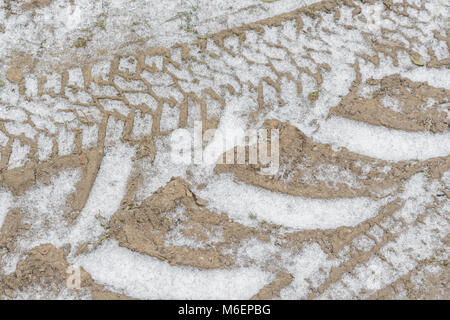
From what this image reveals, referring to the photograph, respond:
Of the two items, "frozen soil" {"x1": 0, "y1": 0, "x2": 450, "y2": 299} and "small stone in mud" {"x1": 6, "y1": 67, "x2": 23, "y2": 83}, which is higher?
"small stone in mud" {"x1": 6, "y1": 67, "x2": 23, "y2": 83}

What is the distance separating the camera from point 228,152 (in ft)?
7.95

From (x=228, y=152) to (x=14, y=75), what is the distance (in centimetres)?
150

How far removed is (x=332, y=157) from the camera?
8.06 feet

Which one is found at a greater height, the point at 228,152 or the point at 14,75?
the point at 14,75

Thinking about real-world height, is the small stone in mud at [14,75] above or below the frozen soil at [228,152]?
above

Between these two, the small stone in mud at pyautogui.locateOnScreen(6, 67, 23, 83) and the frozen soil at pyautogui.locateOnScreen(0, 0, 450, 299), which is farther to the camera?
the small stone in mud at pyautogui.locateOnScreen(6, 67, 23, 83)

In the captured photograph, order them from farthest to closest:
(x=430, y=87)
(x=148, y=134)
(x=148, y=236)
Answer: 1. (x=430, y=87)
2. (x=148, y=134)
3. (x=148, y=236)

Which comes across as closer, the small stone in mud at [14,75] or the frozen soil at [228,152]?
the frozen soil at [228,152]

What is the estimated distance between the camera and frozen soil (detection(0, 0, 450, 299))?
7.42 ft

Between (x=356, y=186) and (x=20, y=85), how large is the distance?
2.28 m

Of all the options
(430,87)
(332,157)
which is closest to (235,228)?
(332,157)

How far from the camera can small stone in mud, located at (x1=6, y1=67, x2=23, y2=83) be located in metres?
2.49

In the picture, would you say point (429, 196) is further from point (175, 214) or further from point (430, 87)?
point (175, 214)

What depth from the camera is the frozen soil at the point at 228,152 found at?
2.26 m
